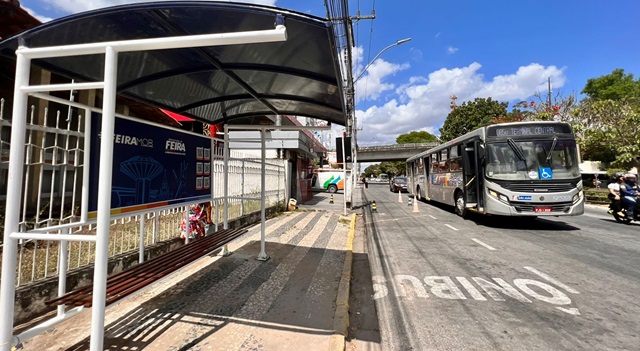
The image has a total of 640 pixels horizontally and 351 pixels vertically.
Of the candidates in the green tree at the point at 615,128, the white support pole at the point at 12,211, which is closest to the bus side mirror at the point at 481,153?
the white support pole at the point at 12,211

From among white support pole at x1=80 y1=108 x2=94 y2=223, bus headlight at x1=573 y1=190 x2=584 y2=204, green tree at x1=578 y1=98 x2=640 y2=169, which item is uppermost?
green tree at x1=578 y1=98 x2=640 y2=169

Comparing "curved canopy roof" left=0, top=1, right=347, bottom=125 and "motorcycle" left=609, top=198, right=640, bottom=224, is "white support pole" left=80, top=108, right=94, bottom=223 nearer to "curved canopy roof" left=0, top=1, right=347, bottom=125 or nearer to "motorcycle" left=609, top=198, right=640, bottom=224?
"curved canopy roof" left=0, top=1, right=347, bottom=125

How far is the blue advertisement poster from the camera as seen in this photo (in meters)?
3.21

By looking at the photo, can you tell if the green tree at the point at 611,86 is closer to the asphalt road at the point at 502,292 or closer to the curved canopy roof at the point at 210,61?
the asphalt road at the point at 502,292

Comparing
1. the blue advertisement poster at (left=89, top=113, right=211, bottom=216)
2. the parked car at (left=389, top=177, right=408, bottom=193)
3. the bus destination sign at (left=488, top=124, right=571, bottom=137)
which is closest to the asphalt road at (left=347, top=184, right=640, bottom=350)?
the blue advertisement poster at (left=89, top=113, right=211, bottom=216)

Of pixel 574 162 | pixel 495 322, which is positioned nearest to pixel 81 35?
pixel 495 322

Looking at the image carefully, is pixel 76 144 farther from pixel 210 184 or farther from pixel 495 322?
pixel 495 322

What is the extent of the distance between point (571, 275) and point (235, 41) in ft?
20.2

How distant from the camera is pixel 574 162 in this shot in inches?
362

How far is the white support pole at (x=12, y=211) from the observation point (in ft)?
7.22

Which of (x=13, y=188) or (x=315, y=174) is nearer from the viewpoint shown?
(x=13, y=188)

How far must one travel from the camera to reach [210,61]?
3473 mm

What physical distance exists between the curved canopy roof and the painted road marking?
8.92 feet

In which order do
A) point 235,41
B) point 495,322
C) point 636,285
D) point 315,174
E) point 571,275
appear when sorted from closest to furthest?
point 235,41 < point 495,322 < point 636,285 < point 571,275 < point 315,174
